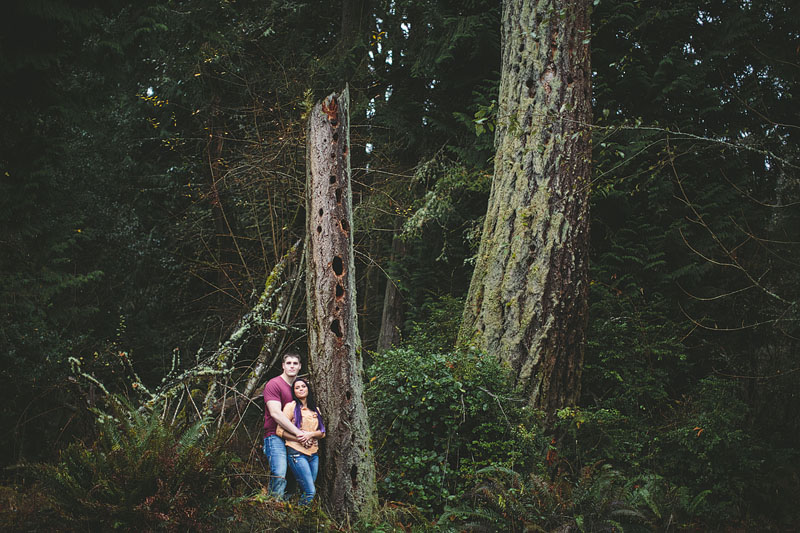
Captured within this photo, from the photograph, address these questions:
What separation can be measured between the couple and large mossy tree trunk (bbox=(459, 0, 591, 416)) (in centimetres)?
239

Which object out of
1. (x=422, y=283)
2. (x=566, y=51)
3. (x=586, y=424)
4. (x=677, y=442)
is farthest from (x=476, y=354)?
(x=422, y=283)

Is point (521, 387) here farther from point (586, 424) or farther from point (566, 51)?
point (566, 51)

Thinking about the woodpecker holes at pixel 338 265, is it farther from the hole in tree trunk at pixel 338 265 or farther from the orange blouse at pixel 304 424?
the orange blouse at pixel 304 424

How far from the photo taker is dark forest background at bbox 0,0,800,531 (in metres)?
5.21

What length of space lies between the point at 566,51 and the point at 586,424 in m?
4.67

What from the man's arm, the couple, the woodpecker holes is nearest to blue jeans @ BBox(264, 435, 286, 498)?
the couple

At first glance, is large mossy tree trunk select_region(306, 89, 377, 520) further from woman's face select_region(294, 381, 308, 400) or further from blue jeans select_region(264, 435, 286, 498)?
blue jeans select_region(264, 435, 286, 498)

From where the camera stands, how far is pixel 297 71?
1228 cm

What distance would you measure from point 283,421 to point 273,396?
288 mm

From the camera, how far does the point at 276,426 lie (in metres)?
5.64

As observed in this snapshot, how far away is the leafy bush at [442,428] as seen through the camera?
5.98m

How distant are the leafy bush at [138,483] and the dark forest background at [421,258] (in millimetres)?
23

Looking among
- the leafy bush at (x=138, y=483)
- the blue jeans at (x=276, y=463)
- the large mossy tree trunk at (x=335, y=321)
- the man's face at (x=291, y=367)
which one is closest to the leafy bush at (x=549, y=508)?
the large mossy tree trunk at (x=335, y=321)

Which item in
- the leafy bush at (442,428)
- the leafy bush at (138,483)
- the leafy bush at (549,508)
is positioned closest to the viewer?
the leafy bush at (138,483)
